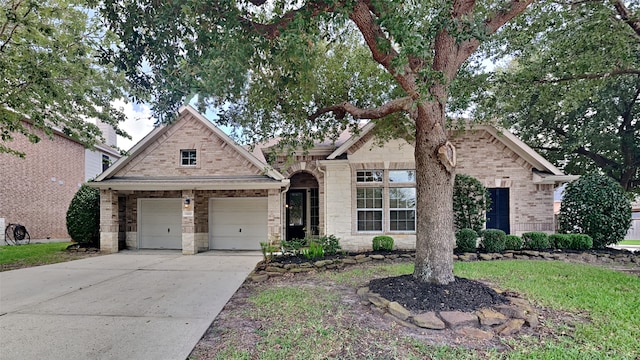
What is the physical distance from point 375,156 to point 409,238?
3144 mm

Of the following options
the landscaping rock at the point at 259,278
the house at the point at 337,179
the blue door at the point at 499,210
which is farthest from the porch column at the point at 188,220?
the blue door at the point at 499,210

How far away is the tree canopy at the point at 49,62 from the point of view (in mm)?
8352

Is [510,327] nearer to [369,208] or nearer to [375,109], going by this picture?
[375,109]

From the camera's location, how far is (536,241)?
10539 millimetres

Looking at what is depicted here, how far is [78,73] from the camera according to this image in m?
9.39

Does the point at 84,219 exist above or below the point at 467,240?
above

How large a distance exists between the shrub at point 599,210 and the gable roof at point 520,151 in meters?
0.64

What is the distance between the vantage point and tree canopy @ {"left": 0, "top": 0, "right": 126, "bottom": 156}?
8352 mm

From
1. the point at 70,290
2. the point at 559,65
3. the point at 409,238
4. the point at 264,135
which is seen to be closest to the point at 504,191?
the point at 409,238

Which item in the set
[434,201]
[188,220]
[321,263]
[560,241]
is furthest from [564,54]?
[188,220]

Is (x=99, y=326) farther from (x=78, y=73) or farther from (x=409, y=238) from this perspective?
(x=409, y=238)

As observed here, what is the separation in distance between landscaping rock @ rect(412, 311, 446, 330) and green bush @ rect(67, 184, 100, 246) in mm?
13015

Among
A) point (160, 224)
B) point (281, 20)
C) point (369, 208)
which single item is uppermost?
point (281, 20)

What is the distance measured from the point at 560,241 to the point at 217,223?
12294 millimetres
